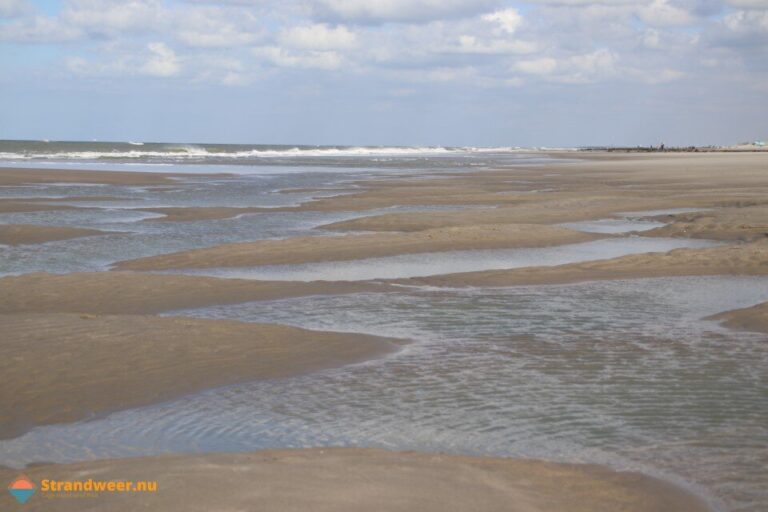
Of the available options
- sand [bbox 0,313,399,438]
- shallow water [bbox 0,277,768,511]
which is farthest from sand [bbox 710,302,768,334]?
sand [bbox 0,313,399,438]

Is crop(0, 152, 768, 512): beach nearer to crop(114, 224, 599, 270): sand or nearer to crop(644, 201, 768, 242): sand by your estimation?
crop(114, 224, 599, 270): sand

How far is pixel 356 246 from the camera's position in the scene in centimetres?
2073

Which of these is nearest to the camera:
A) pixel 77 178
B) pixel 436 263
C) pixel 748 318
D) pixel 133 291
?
pixel 748 318

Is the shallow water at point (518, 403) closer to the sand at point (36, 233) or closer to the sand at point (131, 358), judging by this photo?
the sand at point (131, 358)

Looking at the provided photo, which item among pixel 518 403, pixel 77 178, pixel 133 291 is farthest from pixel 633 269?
pixel 77 178

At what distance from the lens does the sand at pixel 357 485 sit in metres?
5.97

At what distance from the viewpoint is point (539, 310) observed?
1359cm

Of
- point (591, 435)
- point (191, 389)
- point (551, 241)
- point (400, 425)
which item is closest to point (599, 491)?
point (591, 435)

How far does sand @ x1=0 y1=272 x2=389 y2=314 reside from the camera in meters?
14.3

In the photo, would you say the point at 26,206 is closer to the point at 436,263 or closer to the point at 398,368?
the point at 436,263

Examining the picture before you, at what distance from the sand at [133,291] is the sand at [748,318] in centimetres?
534

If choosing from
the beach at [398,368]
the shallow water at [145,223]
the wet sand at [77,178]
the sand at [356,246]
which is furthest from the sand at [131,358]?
the wet sand at [77,178]

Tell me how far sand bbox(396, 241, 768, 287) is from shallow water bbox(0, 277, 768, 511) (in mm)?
2873

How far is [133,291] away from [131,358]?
16.6 feet
